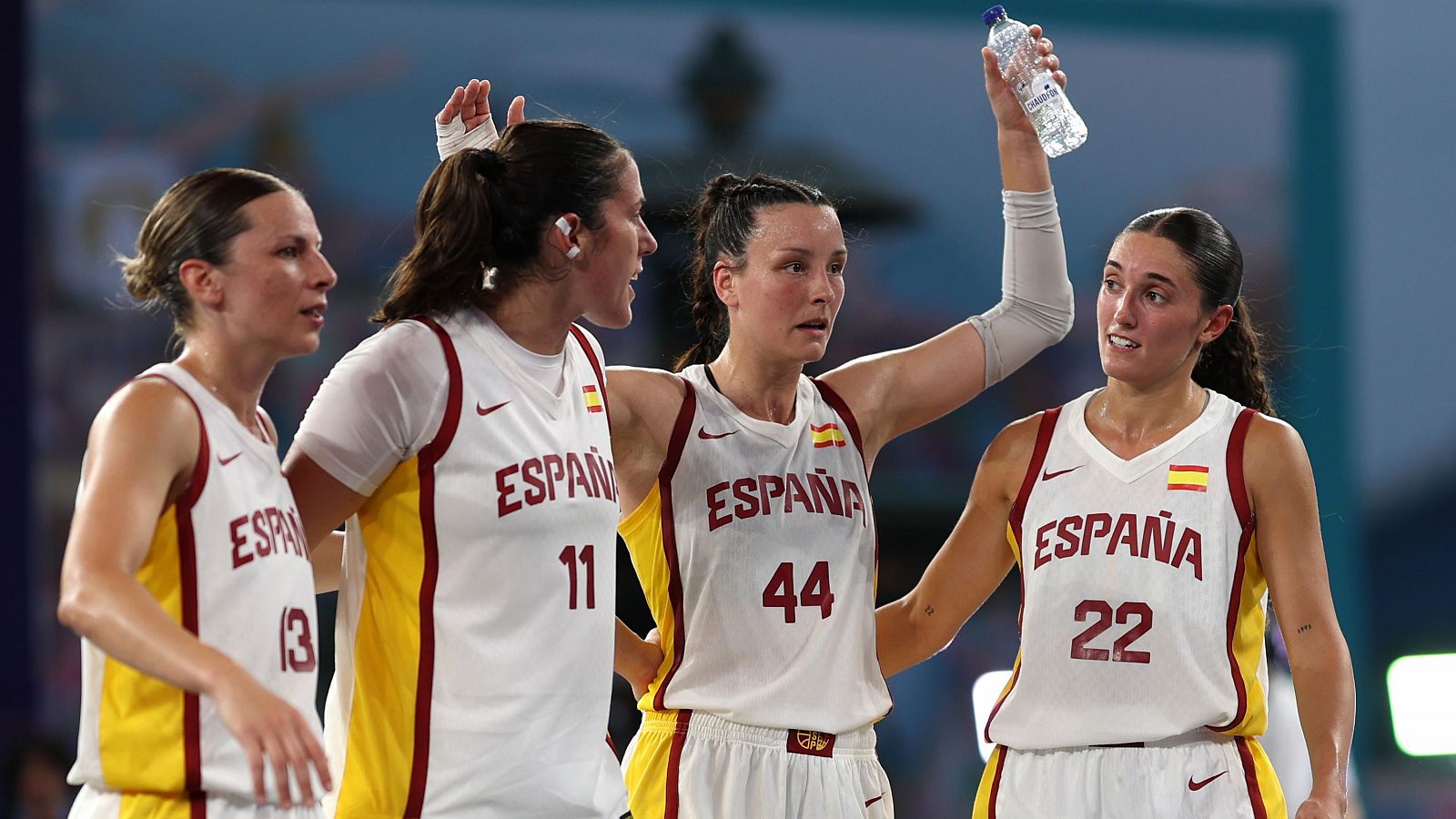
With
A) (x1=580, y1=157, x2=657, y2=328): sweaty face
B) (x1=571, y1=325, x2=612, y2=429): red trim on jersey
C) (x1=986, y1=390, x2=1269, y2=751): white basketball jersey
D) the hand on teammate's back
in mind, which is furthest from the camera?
(x1=986, y1=390, x2=1269, y2=751): white basketball jersey

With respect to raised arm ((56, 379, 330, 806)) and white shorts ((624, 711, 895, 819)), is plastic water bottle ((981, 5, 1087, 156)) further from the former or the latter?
raised arm ((56, 379, 330, 806))

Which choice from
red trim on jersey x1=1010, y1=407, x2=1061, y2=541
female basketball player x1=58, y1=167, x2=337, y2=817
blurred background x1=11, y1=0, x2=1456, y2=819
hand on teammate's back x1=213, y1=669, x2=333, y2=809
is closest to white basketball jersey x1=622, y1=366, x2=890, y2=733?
red trim on jersey x1=1010, y1=407, x2=1061, y2=541

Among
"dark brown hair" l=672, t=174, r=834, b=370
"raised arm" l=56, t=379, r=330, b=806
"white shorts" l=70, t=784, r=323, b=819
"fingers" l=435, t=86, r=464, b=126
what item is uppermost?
"fingers" l=435, t=86, r=464, b=126

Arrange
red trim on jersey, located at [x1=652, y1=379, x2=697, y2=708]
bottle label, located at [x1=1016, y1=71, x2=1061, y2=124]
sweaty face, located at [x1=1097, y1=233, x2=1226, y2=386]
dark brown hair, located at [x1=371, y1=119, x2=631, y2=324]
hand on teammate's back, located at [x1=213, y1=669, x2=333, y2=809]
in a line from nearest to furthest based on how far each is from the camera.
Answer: hand on teammate's back, located at [x1=213, y1=669, x2=333, y2=809] → dark brown hair, located at [x1=371, y1=119, x2=631, y2=324] → sweaty face, located at [x1=1097, y1=233, x2=1226, y2=386] → red trim on jersey, located at [x1=652, y1=379, x2=697, y2=708] → bottle label, located at [x1=1016, y1=71, x2=1061, y2=124]

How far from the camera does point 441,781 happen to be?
2.62m

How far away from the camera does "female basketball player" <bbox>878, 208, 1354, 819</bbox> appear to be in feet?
10.3

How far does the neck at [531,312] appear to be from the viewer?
9.39 feet

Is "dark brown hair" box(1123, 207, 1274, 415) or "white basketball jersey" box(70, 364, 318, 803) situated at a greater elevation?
"dark brown hair" box(1123, 207, 1274, 415)

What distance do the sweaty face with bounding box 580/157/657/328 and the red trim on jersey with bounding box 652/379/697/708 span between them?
17.3 inches

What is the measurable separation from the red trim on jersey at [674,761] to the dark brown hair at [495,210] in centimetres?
100

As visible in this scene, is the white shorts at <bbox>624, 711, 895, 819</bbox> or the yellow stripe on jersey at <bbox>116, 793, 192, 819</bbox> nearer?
the yellow stripe on jersey at <bbox>116, 793, 192, 819</bbox>

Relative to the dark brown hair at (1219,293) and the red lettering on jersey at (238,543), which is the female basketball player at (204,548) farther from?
the dark brown hair at (1219,293)

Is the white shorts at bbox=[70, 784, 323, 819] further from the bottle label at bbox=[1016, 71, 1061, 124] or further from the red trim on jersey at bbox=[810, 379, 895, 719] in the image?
the bottle label at bbox=[1016, 71, 1061, 124]

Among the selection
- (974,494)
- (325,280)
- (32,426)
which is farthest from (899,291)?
(325,280)
